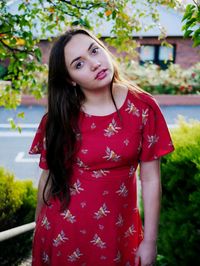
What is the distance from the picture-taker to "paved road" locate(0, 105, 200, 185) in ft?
33.5

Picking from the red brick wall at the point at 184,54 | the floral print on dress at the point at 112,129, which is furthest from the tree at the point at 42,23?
the red brick wall at the point at 184,54

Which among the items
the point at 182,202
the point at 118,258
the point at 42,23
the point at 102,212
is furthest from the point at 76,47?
the point at 42,23

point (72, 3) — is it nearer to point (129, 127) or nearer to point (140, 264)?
point (129, 127)

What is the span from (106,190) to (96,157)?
6.0 inches

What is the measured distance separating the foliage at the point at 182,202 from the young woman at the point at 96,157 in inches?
32.0

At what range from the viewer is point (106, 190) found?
6.68 feet

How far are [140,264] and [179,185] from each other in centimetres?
115

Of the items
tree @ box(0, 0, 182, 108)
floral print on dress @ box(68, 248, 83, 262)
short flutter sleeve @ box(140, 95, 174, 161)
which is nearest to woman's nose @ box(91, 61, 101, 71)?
short flutter sleeve @ box(140, 95, 174, 161)

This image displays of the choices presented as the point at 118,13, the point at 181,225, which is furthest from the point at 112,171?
the point at 118,13

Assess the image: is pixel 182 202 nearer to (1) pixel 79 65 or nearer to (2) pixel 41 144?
(2) pixel 41 144

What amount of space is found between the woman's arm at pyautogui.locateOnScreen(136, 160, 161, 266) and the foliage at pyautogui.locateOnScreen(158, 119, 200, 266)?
77cm

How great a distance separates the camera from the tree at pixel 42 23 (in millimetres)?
3426

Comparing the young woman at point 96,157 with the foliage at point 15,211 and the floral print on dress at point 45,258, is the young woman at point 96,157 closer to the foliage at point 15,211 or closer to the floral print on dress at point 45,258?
the floral print on dress at point 45,258

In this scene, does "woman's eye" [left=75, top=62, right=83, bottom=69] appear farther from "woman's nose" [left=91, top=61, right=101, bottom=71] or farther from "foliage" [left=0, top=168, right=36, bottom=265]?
"foliage" [left=0, top=168, right=36, bottom=265]
